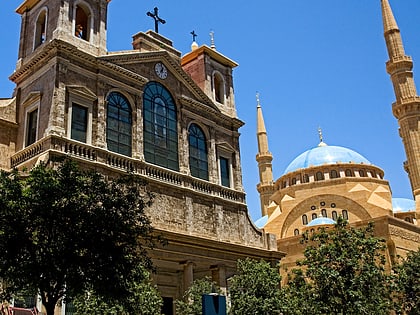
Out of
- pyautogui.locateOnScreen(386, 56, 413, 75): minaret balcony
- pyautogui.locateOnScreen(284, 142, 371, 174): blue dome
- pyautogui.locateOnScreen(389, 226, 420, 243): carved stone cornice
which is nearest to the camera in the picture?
pyautogui.locateOnScreen(389, 226, 420, 243): carved stone cornice

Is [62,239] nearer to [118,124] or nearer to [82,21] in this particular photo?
[118,124]

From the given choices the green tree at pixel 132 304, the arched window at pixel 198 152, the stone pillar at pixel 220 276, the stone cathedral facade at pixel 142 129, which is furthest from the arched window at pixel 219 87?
the green tree at pixel 132 304

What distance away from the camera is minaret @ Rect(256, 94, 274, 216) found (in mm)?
63656

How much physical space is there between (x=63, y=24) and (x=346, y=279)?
55.3 ft

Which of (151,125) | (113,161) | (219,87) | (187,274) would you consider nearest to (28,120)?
(113,161)

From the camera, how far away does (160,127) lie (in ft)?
81.7

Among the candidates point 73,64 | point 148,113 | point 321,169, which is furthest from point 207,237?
point 321,169

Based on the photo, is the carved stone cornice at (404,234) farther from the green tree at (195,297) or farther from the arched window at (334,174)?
the green tree at (195,297)

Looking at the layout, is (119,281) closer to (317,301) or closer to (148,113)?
(317,301)

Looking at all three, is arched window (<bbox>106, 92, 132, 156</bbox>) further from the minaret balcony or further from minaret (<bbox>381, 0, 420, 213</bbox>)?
the minaret balcony

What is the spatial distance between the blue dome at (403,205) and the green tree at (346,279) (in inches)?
1753

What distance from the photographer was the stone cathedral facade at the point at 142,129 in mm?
20938

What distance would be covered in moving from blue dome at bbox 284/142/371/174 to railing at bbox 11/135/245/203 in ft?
91.2

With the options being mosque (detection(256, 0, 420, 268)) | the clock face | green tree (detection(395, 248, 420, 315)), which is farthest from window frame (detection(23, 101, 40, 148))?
mosque (detection(256, 0, 420, 268))
